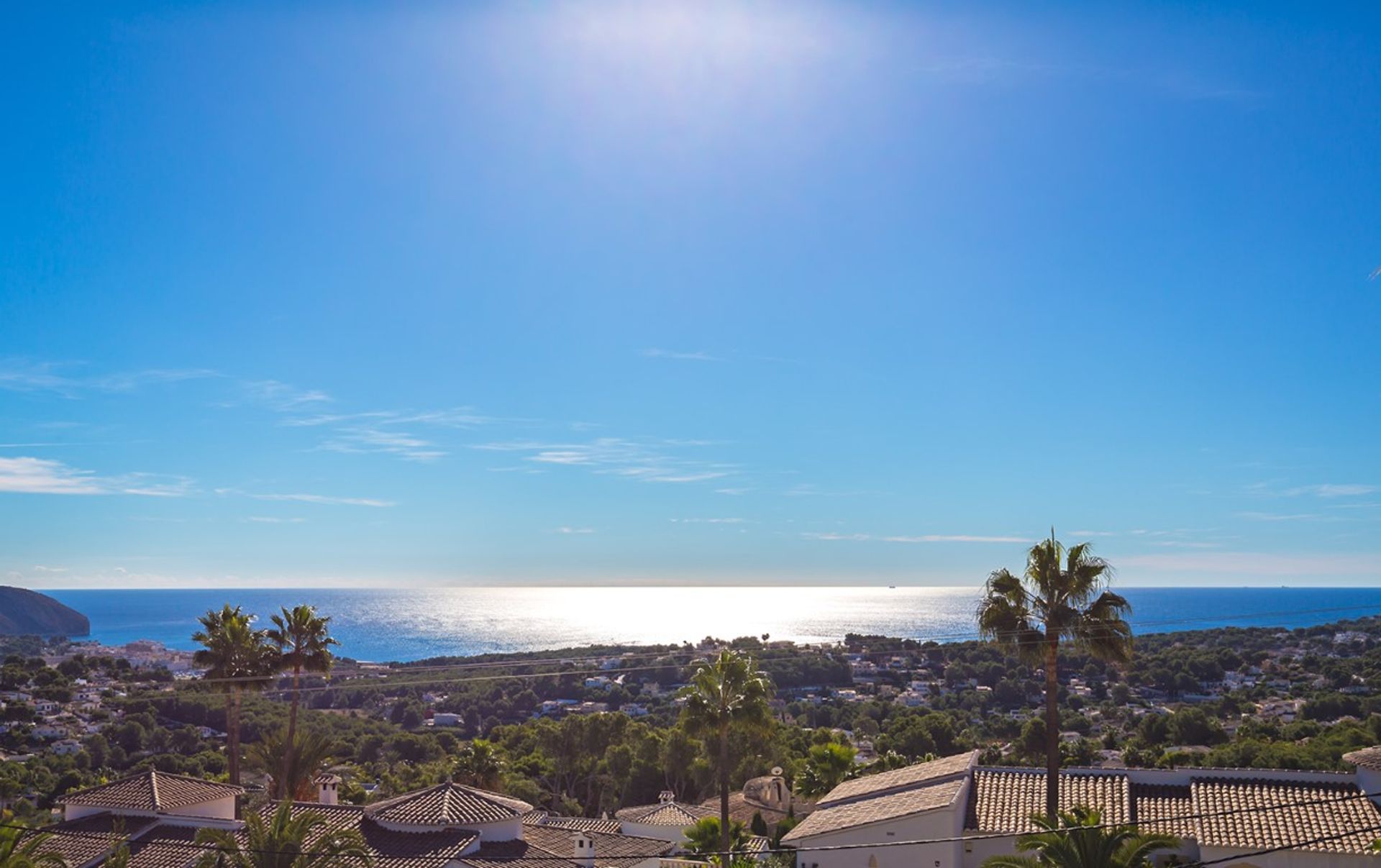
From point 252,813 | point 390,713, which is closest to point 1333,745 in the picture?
point 252,813

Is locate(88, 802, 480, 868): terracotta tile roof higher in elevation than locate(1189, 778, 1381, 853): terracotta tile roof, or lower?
lower

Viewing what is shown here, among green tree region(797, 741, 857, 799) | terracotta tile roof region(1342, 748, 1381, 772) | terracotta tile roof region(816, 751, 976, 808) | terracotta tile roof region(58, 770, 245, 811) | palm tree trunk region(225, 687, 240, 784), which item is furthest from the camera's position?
green tree region(797, 741, 857, 799)

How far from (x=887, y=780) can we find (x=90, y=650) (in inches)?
7072

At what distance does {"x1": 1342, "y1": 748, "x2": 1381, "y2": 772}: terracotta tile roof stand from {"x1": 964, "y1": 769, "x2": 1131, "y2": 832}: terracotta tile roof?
5701mm

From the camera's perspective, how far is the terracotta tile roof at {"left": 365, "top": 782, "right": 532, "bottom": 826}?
90.5ft

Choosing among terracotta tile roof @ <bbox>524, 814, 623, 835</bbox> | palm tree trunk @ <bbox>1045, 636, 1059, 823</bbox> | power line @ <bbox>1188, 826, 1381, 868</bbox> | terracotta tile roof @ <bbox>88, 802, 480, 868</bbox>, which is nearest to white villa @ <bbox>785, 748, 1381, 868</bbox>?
power line @ <bbox>1188, 826, 1381, 868</bbox>

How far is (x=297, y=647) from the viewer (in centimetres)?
3597

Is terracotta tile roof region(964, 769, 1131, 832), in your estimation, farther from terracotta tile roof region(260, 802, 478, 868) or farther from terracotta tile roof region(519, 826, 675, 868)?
terracotta tile roof region(260, 802, 478, 868)

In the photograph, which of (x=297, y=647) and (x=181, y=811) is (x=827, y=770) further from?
(x=181, y=811)

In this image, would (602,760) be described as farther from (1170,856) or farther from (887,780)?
(1170,856)

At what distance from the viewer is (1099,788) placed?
25688mm

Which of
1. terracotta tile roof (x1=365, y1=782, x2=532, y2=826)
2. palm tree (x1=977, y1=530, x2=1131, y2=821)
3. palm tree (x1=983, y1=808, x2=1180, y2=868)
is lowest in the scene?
terracotta tile roof (x1=365, y1=782, x2=532, y2=826)

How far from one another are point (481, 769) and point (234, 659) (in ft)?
37.5

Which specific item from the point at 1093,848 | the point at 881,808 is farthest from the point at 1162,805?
the point at 1093,848
